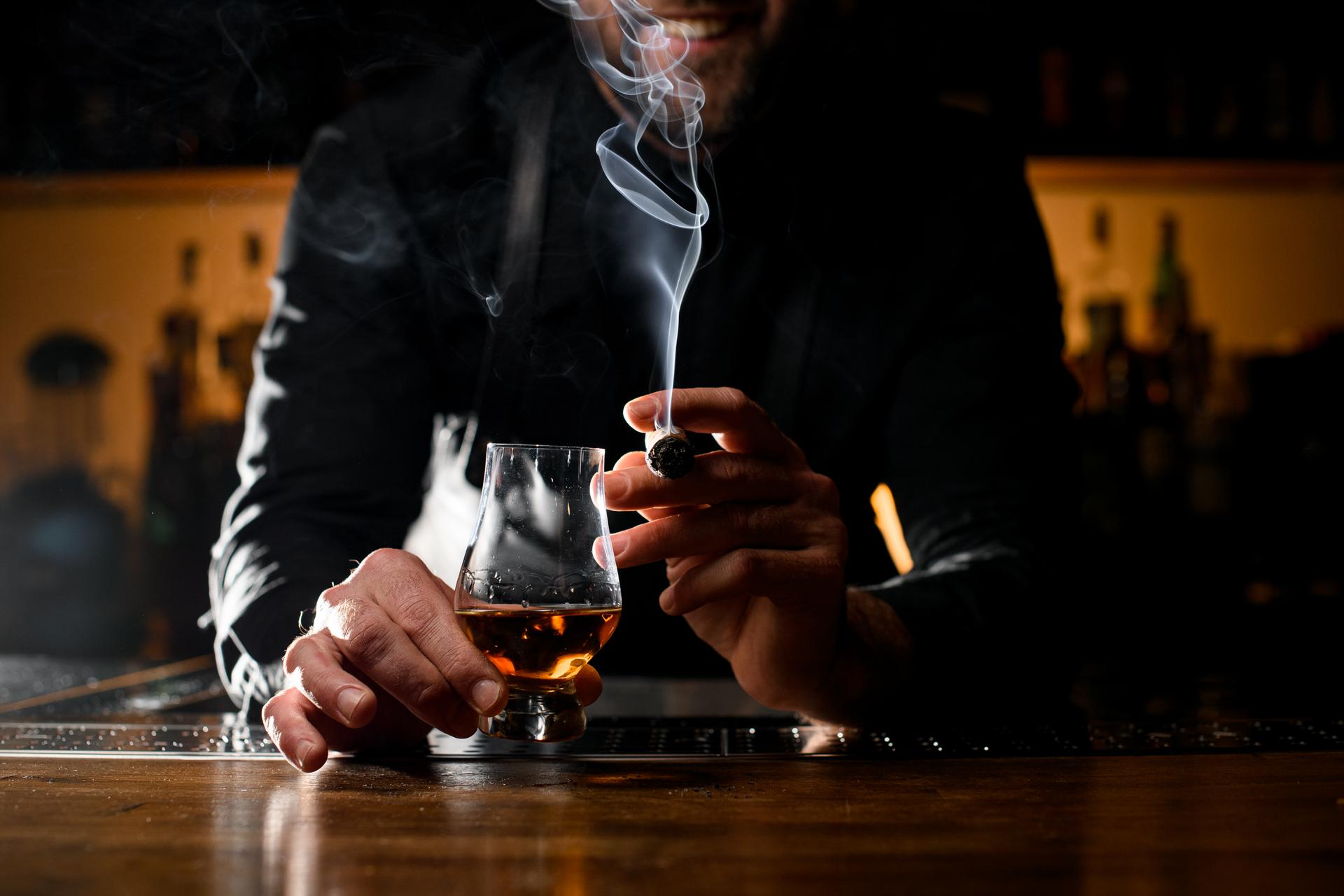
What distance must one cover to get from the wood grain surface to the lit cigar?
245mm

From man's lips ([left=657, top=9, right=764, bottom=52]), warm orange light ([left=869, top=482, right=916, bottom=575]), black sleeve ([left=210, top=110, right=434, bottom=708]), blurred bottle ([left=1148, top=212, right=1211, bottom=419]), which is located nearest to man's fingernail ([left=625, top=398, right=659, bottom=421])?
black sleeve ([left=210, top=110, right=434, bottom=708])

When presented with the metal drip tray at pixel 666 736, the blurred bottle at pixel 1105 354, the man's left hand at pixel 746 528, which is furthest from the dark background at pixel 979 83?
the man's left hand at pixel 746 528

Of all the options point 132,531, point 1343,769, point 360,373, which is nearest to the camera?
point 1343,769

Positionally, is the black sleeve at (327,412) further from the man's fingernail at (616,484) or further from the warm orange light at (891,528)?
the warm orange light at (891,528)

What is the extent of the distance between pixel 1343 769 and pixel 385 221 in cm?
137

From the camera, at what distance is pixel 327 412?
5.08 feet

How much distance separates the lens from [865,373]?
171 centimetres

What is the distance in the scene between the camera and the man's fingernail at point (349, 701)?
92 centimetres

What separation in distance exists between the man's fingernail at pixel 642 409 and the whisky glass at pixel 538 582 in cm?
5

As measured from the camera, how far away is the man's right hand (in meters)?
0.92

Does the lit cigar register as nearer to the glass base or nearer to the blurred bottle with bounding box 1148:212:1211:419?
the glass base

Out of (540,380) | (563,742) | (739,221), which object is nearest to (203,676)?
(540,380)

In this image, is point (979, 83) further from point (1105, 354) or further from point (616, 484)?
point (616, 484)

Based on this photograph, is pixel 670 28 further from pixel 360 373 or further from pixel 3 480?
pixel 3 480
